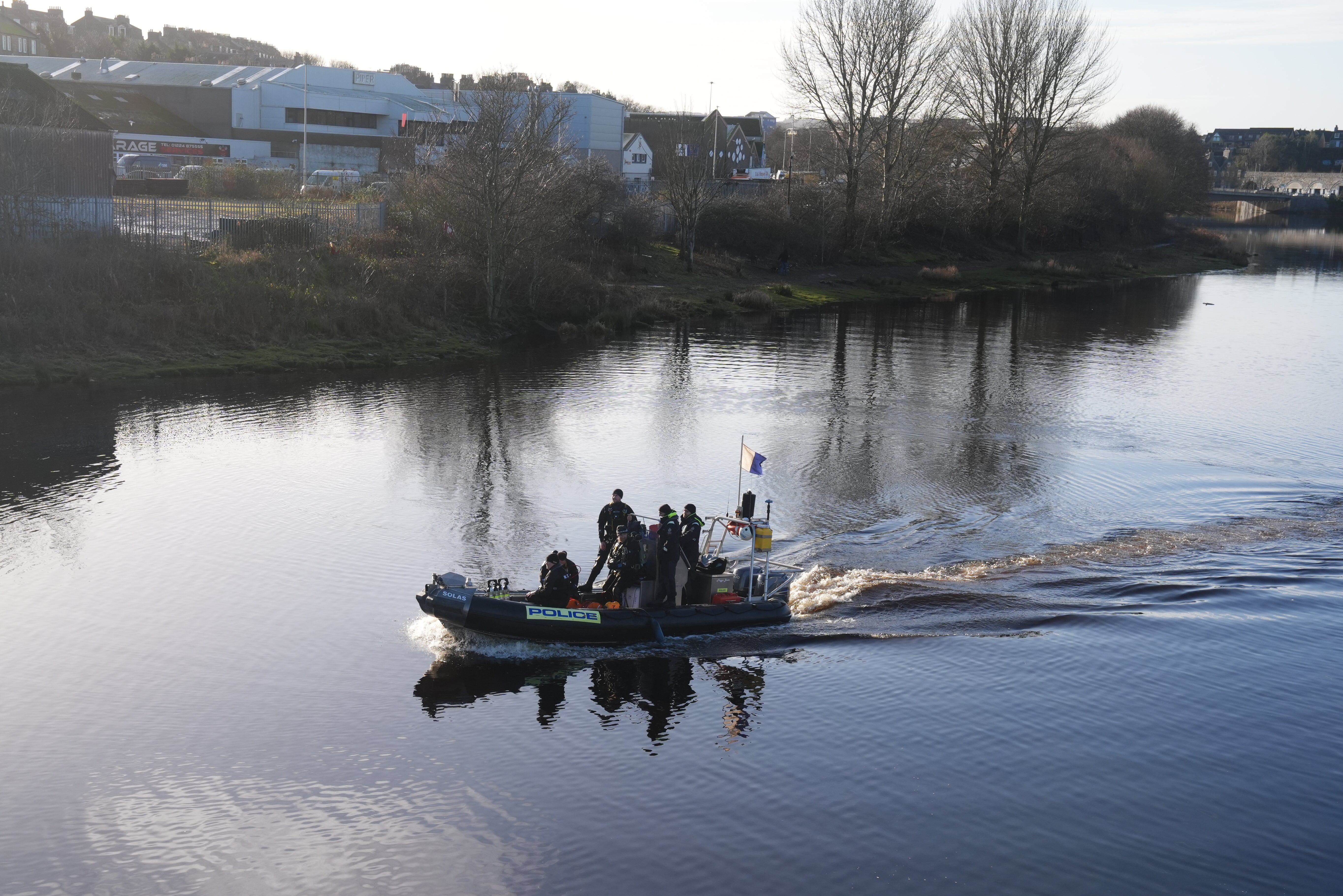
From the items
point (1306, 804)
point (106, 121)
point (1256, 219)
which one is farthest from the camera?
point (1256, 219)

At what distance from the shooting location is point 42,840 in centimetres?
1211

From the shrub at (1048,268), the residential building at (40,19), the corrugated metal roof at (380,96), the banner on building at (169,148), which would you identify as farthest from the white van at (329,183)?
the residential building at (40,19)

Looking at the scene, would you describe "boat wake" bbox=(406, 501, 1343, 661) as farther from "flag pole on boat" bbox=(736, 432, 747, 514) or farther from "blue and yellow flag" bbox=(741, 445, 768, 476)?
"blue and yellow flag" bbox=(741, 445, 768, 476)

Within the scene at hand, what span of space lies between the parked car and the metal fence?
2235 cm

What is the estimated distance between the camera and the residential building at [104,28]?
545 ft

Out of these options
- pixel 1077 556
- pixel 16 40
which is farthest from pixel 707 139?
pixel 1077 556

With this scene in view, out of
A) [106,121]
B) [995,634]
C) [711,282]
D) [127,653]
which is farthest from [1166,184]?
[127,653]

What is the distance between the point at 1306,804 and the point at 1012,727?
11.5 ft

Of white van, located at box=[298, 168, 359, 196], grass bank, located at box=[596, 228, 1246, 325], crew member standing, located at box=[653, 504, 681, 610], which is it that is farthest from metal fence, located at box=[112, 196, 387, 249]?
crew member standing, located at box=[653, 504, 681, 610]

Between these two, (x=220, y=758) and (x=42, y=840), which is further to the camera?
(x=220, y=758)

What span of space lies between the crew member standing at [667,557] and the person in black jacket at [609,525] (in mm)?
823

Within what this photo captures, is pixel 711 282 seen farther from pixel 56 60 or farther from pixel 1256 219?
pixel 1256 219

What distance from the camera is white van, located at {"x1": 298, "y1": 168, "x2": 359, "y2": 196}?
54656 mm

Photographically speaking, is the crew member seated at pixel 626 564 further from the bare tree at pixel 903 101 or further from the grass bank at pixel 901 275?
the bare tree at pixel 903 101
